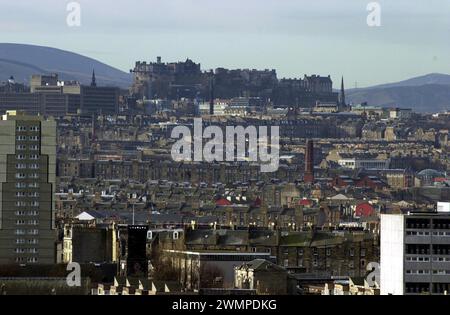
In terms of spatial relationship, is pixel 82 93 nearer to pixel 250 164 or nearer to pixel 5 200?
pixel 250 164

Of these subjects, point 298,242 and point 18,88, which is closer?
point 298,242

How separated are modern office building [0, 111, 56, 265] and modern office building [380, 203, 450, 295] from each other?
19.0m

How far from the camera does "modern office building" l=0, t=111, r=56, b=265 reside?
39969 mm

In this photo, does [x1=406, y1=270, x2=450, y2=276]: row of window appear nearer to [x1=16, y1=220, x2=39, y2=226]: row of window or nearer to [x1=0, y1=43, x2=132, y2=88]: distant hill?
[x1=16, y1=220, x2=39, y2=226]: row of window

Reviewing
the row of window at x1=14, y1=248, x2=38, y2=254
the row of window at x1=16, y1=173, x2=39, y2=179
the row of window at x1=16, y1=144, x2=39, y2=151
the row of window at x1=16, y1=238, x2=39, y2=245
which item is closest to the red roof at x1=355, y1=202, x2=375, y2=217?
the row of window at x1=16, y1=144, x2=39, y2=151

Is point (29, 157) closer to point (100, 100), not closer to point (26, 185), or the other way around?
point (26, 185)

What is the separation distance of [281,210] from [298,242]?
1022 inches

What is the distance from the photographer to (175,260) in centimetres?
3484

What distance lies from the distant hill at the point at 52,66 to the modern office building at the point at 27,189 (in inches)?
4306

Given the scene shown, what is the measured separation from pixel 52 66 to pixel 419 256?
515 feet

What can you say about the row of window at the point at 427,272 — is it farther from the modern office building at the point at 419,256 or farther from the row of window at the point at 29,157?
the row of window at the point at 29,157

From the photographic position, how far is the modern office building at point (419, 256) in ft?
63.4

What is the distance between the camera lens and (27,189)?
4131 centimetres
